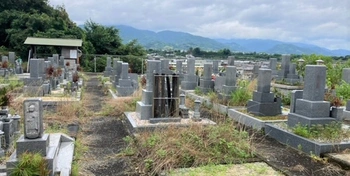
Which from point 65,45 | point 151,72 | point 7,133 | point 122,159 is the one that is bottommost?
point 122,159

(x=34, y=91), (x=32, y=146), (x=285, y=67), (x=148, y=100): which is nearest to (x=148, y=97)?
(x=148, y=100)

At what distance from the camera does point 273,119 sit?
8.31m

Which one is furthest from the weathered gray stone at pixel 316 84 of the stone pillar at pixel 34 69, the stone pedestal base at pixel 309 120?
the stone pillar at pixel 34 69

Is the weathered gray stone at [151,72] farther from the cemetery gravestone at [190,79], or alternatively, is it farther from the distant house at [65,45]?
the distant house at [65,45]

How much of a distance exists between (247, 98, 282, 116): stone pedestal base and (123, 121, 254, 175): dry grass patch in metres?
2.60

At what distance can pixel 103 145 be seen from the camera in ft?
22.0

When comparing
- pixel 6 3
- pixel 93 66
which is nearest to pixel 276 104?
pixel 93 66

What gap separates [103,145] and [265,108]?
4702 millimetres

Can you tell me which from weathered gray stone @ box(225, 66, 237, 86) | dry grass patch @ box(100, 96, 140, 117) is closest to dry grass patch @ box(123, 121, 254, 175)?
dry grass patch @ box(100, 96, 140, 117)

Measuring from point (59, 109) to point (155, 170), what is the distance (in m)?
5.29

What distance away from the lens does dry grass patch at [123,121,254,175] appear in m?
5.24

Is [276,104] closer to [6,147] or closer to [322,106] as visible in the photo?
[322,106]

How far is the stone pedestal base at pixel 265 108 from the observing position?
8656 mm

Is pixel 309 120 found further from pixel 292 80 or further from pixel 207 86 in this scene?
pixel 292 80
